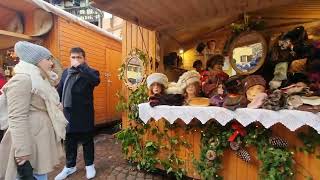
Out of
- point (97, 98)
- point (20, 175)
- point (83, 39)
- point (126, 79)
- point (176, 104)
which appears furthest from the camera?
point (97, 98)

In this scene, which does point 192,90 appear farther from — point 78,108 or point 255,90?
point 78,108

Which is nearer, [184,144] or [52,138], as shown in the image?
[52,138]

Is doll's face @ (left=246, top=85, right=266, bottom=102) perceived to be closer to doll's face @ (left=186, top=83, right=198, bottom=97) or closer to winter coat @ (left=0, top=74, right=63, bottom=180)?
doll's face @ (left=186, top=83, right=198, bottom=97)

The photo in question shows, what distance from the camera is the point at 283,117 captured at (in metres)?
2.70

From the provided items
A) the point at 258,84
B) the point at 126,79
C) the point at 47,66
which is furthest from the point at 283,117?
the point at 126,79

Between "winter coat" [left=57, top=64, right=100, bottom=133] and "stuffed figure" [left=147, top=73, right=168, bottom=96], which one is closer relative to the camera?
"stuffed figure" [left=147, top=73, right=168, bottom=96]

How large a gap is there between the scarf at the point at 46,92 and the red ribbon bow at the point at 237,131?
188 centimetres


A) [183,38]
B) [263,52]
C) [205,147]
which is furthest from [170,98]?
[183,38]

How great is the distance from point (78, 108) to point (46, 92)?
178cm

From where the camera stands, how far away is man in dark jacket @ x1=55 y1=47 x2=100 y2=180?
3.95m

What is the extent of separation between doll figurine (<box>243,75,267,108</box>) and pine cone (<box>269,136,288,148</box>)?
0.44 metres

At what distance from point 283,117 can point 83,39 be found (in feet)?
18.5

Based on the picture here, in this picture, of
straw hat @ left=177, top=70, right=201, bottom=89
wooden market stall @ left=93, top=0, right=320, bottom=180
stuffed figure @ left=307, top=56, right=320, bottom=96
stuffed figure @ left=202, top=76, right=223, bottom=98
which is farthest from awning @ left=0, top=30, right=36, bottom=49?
stuffed figure @ left=307, top=56, right=320, bottom=96

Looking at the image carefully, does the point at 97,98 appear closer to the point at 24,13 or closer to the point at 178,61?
the point at 24,13
